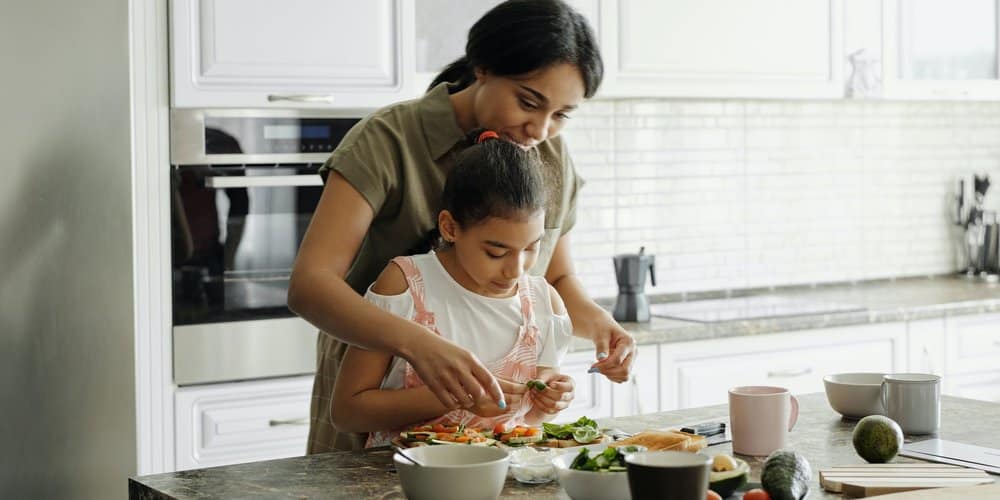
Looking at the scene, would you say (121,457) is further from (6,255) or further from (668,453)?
(668,453)

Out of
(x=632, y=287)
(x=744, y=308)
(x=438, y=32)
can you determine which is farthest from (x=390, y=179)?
(x=744, y=308)

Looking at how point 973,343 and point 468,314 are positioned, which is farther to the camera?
point 973,343

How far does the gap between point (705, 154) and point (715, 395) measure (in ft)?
3.51

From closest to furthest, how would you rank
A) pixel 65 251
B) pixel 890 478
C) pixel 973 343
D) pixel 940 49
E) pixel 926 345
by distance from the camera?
pixel 890 478 → pixel 65 251 → pixel 926 345 → pixel 973 343 → pixel 940 49

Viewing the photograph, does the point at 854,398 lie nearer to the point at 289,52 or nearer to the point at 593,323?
the point at 593,323

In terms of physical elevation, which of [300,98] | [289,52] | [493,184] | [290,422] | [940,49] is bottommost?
[290,422]

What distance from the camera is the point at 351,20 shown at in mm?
3262

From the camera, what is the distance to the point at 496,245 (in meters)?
1.87

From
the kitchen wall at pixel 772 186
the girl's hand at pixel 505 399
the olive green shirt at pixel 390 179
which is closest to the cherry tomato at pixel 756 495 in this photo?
the girl's hand at pixel 505 399

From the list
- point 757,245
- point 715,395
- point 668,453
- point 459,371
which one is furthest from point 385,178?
point 757,245

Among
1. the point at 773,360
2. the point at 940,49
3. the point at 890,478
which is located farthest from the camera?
the point at 940,49

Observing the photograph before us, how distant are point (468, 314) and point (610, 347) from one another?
0.86 feet

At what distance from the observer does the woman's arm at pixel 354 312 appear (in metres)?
1.67

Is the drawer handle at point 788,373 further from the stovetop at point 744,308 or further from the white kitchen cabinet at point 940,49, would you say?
the white kitchen cabinet at point 940,49
